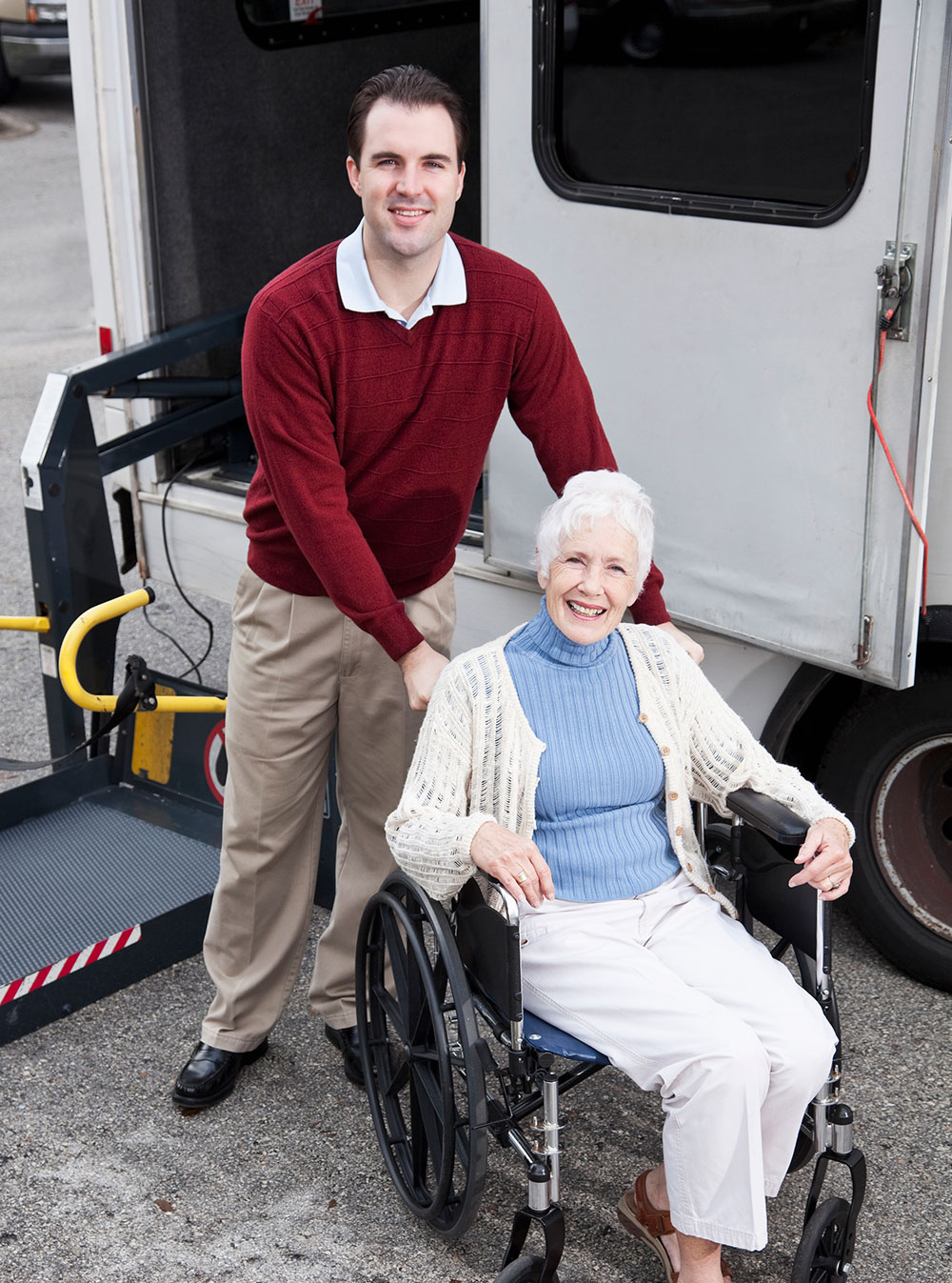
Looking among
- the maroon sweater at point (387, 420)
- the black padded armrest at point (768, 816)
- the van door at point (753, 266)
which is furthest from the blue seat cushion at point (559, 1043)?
the van door at point (753, 266)

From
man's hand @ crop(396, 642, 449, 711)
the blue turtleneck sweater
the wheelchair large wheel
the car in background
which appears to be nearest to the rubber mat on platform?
the wheelchair large wheel

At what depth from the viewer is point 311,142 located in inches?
A: 188

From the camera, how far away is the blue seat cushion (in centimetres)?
231

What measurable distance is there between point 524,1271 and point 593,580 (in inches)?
42.8

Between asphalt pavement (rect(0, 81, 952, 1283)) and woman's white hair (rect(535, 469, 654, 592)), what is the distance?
45.9 inches

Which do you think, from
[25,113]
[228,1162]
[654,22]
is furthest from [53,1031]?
[25,113]

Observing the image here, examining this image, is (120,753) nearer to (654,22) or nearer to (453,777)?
(453,777)

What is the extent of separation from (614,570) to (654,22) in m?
1.30

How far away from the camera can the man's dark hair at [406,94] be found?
2414mm

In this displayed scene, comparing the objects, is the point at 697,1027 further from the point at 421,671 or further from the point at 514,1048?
the point at 421,671

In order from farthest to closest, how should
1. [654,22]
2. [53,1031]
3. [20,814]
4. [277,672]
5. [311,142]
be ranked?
[311,142]
[20,814]
[53,1031]
[654,22]
[277,672]

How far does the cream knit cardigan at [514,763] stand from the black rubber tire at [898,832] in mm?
796

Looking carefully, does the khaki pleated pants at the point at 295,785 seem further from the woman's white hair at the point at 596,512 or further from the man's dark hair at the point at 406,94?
the man's dark hair at the point at 406,94

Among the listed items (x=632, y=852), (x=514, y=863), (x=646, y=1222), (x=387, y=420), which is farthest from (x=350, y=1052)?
(x=387, y=420)
